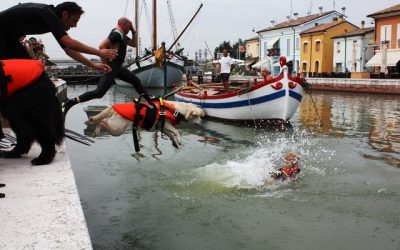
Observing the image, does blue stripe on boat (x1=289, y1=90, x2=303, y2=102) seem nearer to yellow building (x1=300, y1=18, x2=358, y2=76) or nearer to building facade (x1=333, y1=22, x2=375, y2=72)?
building facade (x1=333, y1=22, x2=375, y2=72)

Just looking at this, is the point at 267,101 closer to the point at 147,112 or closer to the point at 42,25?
the point at 147,112

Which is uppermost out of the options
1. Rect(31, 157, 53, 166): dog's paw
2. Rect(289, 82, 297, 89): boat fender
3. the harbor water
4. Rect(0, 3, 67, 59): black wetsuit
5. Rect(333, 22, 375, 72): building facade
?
Rect(333, 22, 375, 72): building facade

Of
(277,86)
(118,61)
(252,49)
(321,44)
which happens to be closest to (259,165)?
(118,61)

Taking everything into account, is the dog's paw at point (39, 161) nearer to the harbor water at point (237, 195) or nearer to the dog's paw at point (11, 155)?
the dog's paw at point (11, 155)

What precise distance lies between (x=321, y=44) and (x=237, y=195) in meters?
54.5

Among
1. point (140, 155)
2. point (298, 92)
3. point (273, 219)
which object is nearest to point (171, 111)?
point (273, 219)

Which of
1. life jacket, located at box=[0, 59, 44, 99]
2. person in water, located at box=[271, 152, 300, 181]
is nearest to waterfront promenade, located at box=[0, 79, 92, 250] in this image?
life jacket, located at box=[0, 59, 44, 99]

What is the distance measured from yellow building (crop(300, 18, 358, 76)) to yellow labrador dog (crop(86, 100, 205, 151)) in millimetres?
54064

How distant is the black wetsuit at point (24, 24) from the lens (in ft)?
15.2

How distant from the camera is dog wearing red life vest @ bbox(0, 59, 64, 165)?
447 centimetres

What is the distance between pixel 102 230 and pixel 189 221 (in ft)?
3.83

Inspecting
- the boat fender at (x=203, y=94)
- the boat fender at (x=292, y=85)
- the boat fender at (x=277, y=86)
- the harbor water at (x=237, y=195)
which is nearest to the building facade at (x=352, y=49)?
the boat fender at (x=203, y=94)

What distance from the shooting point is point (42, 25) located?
4.81m

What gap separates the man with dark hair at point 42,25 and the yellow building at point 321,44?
5640cm
